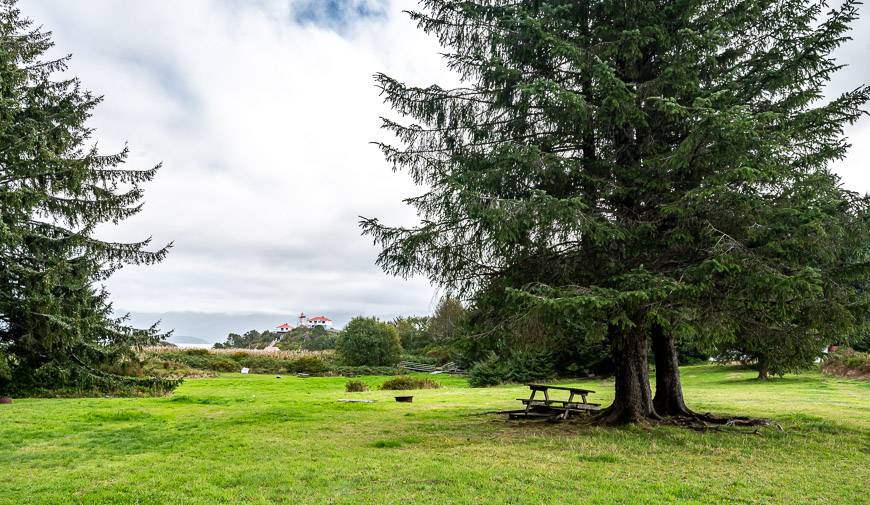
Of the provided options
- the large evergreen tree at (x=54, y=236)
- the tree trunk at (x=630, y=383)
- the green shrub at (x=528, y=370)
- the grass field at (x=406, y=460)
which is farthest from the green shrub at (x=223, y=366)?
the tree trunk at (x=630, y=383)

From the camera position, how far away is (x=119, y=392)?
1645 cm

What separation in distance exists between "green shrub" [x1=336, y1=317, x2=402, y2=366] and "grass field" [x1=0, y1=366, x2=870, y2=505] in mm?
30079

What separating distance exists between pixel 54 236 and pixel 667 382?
17393 millimetres

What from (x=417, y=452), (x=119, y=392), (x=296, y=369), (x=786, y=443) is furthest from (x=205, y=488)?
(x=296, y=369)

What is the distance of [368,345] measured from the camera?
42.7 m

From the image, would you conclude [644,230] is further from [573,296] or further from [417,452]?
[417,452]

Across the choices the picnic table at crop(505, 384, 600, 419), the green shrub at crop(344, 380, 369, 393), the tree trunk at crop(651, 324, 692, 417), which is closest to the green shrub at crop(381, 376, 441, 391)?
the green shrub at crop(344, 380, 369, 393)

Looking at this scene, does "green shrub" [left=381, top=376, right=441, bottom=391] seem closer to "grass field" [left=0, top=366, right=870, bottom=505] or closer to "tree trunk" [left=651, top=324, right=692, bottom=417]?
"grass field" [left=0, top=366, right=870, bottom=505]

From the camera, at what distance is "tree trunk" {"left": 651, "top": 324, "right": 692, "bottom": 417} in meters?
11.1

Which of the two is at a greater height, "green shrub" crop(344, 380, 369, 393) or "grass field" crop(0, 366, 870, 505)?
"grass field" crop(0, 366, 870, 505)

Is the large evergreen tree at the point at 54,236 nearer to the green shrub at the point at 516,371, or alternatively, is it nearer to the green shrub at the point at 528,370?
the green shrub at the point at 516,371

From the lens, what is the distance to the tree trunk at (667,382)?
11.1 metres

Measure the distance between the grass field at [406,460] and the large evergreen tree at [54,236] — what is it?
2.79 metres

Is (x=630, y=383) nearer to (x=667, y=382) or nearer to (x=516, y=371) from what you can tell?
(x=667, y=382)
